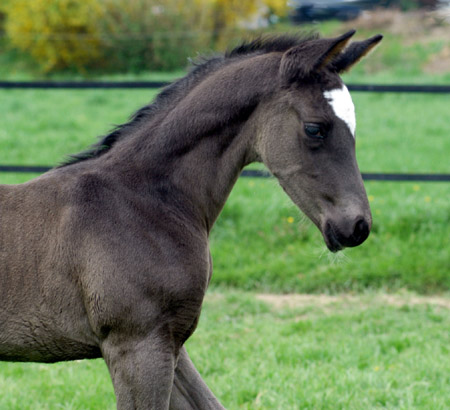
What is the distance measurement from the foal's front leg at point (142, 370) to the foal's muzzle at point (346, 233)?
2.41 feet

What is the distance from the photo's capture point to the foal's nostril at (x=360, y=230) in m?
2.52

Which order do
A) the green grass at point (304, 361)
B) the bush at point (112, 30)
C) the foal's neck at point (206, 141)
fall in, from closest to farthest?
the foal's neck at point (206, 141) < the green grass at point (304, 361) < the bush at point (112, 30)

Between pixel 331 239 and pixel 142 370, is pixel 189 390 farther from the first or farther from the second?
pixel 331 239

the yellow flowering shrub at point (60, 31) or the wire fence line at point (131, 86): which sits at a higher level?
the wire fence line at point (131, 86)

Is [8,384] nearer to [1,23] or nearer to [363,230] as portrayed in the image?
[363,230]

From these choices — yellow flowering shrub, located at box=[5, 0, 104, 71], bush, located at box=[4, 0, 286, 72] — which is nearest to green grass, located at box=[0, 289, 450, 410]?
bush, located at box=[4, 0, 286, 72]

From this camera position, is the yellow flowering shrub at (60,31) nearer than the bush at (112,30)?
No

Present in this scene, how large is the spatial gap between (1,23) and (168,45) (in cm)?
702

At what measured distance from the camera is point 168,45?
47.7 feet

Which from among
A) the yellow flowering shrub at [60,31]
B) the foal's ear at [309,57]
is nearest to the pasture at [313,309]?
the foal's ear at [309,57]

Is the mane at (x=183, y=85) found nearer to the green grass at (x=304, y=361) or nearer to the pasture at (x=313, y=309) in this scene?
the pasture at (x=313, y=309)

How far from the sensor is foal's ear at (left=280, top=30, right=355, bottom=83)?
8.38 ft

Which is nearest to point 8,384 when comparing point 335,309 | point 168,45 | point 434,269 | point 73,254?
point 73,254

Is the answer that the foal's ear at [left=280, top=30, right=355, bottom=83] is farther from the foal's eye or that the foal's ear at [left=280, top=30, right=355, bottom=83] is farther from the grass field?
the grass field
